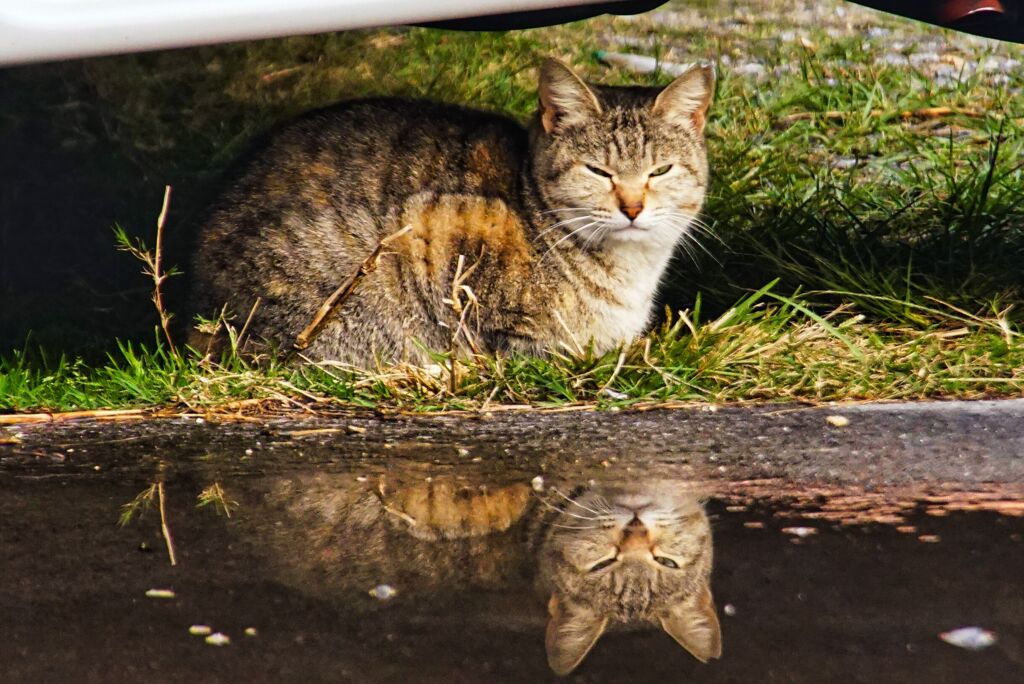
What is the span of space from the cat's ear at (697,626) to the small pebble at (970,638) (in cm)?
35

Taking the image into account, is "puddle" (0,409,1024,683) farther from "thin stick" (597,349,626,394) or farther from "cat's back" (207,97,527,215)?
"cat's back" (207,97,527,215)

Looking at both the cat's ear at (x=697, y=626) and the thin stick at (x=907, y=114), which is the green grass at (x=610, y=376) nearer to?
the cat's ear at (x=697, y=626)

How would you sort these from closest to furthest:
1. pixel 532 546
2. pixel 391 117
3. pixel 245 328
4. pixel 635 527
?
1. pixel 532 546
2. pixel 635 527
3. pixel 245 328
4. pixel 391 117

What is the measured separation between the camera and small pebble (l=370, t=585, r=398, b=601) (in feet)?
7.22

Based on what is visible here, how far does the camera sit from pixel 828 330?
12.7 ft

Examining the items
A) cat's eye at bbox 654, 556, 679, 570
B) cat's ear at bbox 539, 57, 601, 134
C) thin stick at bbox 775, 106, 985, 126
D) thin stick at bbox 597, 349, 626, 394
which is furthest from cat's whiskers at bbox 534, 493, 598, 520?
thin stick at bbox 775, 106, 985, 126

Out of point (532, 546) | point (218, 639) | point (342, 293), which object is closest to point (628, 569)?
point (532, 546)

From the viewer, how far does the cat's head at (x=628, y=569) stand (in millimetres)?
2041

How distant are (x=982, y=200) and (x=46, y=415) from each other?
3.12 meters

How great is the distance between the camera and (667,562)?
236 cm

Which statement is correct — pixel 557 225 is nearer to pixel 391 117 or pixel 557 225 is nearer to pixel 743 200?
pixel 391 117

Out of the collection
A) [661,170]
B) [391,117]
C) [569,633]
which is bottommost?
[569,633]

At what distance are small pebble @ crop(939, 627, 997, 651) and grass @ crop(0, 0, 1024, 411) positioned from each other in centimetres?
155

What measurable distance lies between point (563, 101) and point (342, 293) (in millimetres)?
908
